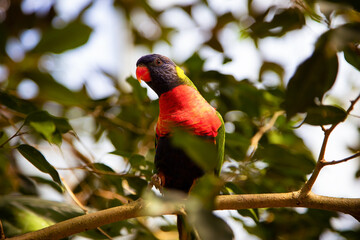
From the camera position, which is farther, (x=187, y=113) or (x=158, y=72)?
(x=158, y=72)

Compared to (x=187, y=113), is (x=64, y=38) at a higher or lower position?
higher

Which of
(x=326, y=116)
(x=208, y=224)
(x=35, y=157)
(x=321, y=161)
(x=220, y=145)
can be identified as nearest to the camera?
(x=208, y=224)

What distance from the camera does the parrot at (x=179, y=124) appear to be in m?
2.04

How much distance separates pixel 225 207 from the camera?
1438 millimetres

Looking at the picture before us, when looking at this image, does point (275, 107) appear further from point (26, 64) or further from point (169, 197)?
point (26, 64)

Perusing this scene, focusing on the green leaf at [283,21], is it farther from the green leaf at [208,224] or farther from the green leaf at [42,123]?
the green leaf at [42,123]

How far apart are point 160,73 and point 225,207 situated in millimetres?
1268

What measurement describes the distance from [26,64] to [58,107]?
697 mm

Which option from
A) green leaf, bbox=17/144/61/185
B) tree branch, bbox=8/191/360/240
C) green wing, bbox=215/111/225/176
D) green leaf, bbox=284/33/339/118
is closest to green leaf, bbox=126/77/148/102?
green wing, bbox=215/111/225/176

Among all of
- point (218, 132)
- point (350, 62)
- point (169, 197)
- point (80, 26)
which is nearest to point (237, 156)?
point (218, 132)

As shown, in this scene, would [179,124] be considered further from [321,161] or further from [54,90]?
[54,90]

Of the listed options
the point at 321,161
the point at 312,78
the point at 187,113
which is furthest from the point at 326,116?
the point at 187,113

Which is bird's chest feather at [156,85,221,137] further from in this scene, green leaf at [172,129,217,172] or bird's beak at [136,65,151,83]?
green leaf at [172,129,217,172]

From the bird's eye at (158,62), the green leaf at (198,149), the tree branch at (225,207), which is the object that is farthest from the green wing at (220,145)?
the green leaf at (198,149)
